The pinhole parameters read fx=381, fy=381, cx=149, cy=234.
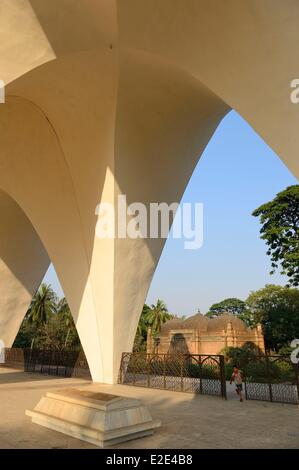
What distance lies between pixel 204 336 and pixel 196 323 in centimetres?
404

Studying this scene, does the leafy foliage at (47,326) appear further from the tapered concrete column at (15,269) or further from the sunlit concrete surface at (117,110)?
the sunlit concrete surface at (117,110)

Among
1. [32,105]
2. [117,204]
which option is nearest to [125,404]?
[117,204]

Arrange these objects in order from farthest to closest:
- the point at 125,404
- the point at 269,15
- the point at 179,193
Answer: the point at 179,193 < the point at 269,15 < the point at 125,404

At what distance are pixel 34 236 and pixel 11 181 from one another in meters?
7.20

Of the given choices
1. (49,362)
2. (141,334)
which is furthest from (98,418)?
(141,334)

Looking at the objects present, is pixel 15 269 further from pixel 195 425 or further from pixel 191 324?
pixel 191 324

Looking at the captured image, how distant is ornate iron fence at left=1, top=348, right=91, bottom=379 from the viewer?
1712 cm

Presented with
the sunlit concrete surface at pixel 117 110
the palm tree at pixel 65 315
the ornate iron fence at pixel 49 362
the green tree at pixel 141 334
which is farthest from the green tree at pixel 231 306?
the sunlit concrete surface at pixel 117 110

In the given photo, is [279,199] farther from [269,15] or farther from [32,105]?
[269,15]

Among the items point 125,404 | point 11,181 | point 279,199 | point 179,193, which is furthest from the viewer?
point 279,199

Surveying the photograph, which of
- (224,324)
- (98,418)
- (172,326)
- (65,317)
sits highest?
(65,317)

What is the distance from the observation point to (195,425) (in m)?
6.87

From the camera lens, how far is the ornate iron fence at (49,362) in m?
17.1

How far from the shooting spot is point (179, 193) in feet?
49.8
